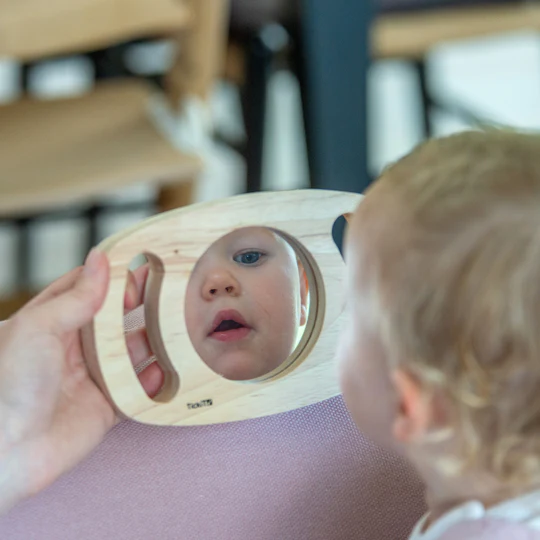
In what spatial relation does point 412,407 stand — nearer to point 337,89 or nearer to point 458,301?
point 458,301

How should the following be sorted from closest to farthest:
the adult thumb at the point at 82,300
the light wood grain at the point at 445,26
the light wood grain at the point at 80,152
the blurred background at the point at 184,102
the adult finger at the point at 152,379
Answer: the adult thumb at the point at 82,300 < the adult finger at the point at 152,379 < the blurred background at the point at 184,102 < the light wood grain at the point at 80,152 < the light wood grain at the point at 445,26

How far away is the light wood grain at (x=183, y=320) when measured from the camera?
743 mm

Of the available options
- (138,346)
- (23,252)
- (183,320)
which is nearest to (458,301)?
(183,320)

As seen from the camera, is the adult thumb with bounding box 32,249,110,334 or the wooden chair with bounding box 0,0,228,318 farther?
the wooden chair with bounding box 0,0,228,318

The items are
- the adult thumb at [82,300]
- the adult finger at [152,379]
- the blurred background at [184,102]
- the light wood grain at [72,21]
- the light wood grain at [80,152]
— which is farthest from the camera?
the light wood grain at [80,152]

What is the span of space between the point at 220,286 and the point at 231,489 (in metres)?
0.20

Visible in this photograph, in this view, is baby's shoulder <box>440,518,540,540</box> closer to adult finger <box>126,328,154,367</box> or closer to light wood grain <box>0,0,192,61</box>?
adult finger <box>126,328,154,367</box>

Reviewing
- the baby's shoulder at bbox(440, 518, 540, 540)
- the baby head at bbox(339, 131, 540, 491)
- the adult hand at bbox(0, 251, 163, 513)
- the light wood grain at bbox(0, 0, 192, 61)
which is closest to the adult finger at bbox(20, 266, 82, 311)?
the adult hand at bbox(0, 251, 163, 513)

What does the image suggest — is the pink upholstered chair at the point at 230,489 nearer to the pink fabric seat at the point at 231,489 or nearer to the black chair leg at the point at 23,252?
the pink fabric seat at the point at 231,489

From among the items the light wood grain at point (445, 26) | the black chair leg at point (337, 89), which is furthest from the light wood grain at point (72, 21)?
the light wood grain at point (445, 26)

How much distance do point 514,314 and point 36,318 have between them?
42 cm

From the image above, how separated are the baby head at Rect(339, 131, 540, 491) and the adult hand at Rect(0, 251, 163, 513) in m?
0.25

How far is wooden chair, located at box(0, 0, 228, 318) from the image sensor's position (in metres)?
1.38

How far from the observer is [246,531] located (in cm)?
83
